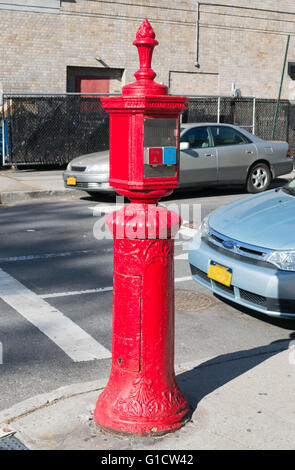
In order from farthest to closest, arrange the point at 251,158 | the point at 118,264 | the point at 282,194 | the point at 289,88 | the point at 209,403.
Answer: the point at 289,88 → the point at 251,158 → the point at 282,194 → the point at 209,403 → the point at 118,264

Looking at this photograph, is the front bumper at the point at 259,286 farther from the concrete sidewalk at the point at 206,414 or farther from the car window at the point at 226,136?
the car window at the point at 226,136

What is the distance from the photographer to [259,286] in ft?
18.1

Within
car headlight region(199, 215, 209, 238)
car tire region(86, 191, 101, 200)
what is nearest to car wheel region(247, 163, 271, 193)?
car tire region(86, 191, 101, 200)

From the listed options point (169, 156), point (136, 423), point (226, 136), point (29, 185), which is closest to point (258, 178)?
point (226, 136)

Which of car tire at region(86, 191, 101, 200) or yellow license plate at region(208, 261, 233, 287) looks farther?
car tire at region(86, 191, 101, 200)

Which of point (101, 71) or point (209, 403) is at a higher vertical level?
point (101, 71)

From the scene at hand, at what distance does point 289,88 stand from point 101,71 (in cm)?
842

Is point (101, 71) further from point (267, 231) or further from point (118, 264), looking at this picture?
point (118, 264)

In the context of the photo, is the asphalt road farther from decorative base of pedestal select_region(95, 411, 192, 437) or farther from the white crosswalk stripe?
decorative base of pedestal select_region(95, 411, 192, 437)

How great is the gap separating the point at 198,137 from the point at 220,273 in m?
8.12

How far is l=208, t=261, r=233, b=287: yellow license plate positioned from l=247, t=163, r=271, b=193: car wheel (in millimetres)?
8595

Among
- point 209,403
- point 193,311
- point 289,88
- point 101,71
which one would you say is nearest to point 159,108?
point 209,403

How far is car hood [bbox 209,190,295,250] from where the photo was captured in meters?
5.68
